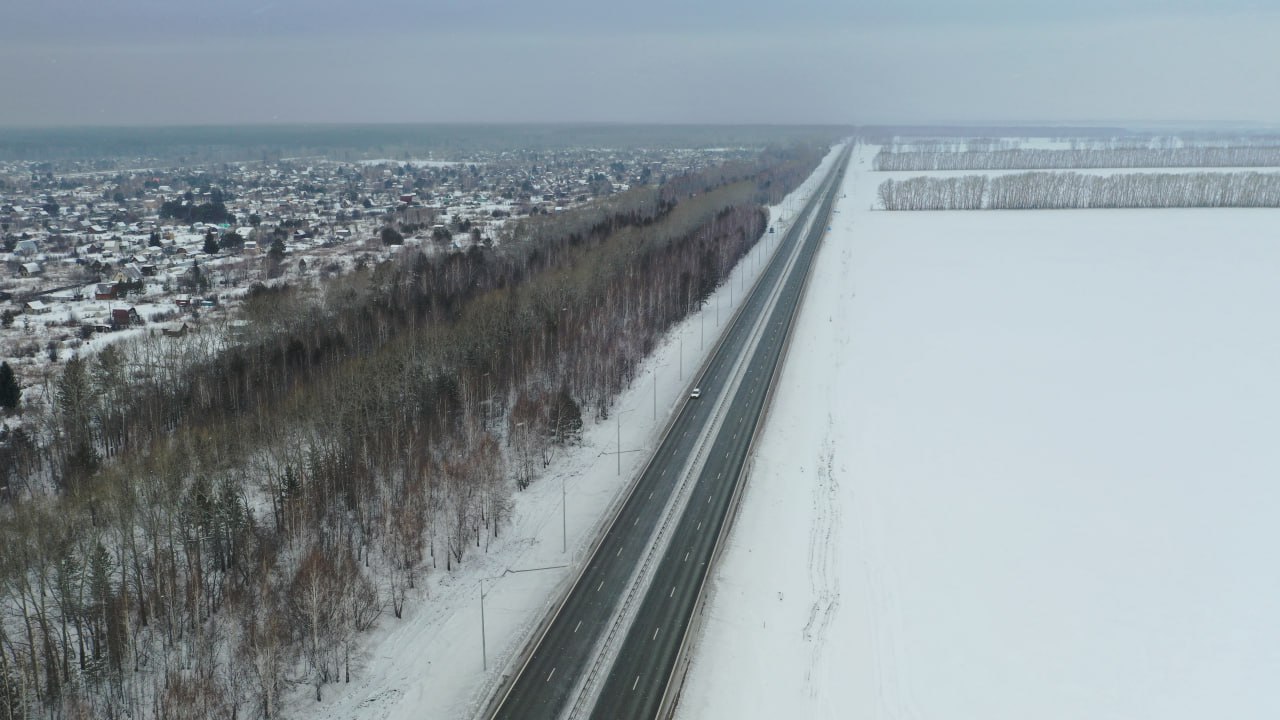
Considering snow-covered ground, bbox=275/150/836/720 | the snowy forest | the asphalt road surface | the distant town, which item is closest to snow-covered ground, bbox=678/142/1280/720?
the asphalt road surface

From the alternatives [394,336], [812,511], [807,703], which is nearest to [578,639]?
[807,703]

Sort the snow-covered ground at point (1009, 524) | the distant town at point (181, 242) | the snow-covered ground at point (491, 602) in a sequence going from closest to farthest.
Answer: the snow-covered ground at point (491, 602) < the snow-covered ground at point (1009, 524) < the distant town at point (181, 242)

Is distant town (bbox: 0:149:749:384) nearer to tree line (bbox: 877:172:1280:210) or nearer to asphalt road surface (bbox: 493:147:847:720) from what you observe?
asphalt road surface (bbox: 493:147:847:720)

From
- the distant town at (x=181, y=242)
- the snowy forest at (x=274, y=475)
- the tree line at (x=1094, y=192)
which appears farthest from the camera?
the tree line at (x=1094, y=192)

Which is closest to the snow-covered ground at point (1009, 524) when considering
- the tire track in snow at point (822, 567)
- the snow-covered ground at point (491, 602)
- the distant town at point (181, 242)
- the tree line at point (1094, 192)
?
the tire track in snow at point (822, 567)

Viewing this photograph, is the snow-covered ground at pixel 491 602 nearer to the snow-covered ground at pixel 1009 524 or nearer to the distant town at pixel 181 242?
the snow-covered ground at pixel 1009 524
